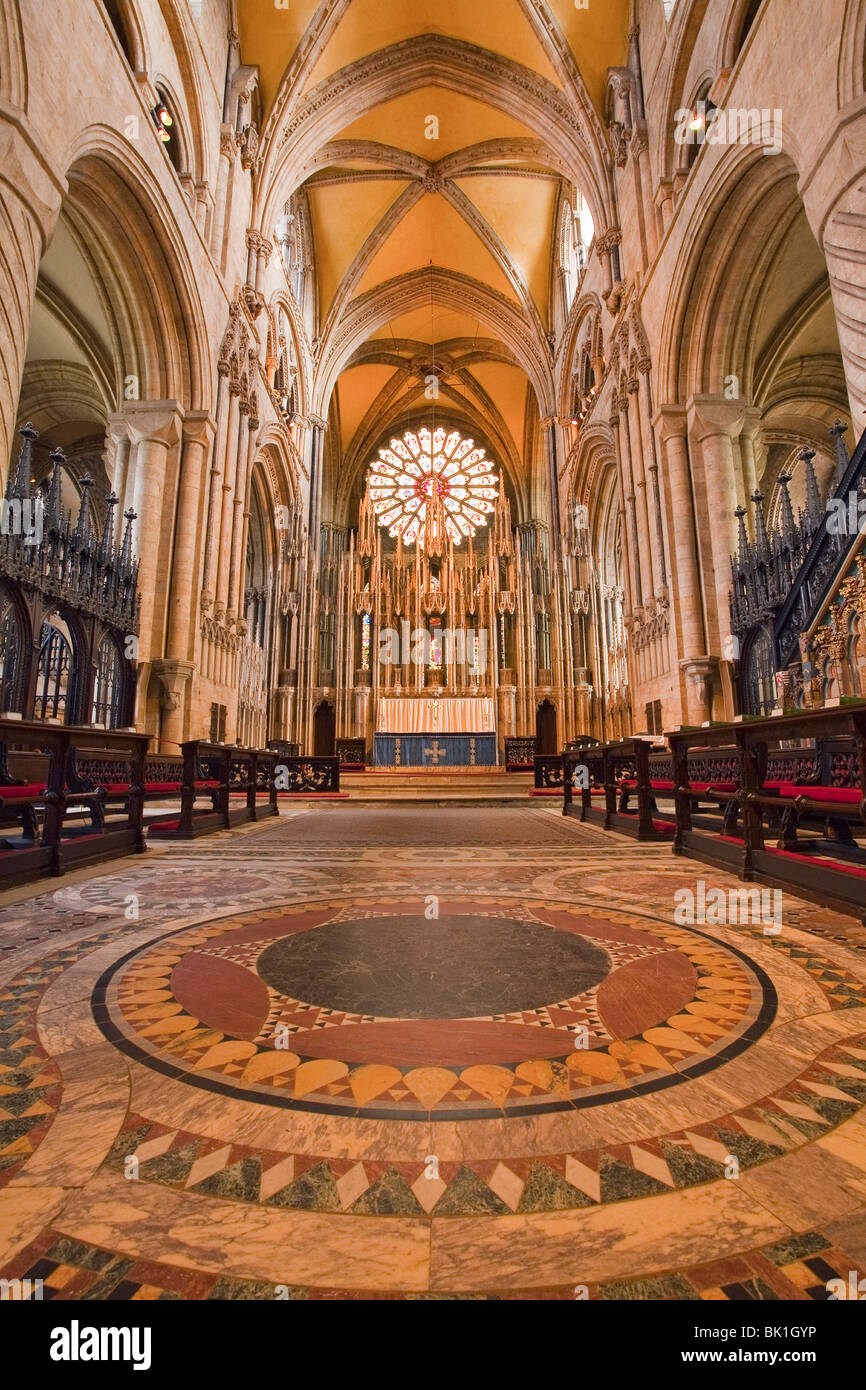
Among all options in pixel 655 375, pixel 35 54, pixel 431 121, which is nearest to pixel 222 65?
pixel 431 121

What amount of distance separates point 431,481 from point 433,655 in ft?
23.6

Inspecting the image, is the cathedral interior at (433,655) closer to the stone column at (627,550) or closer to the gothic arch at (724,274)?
the gothic arch at (724,274)

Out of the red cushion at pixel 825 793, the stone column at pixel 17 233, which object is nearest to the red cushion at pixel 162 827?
the stone column at pixel 17 233

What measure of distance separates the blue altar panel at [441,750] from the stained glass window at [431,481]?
27.6 feet

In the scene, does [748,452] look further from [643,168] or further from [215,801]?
[215,801]

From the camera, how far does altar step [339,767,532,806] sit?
1080cm

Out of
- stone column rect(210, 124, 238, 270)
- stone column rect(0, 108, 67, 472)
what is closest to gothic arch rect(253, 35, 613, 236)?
stone column rect(210, 124, 238, 270)

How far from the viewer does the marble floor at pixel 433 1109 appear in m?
0.74

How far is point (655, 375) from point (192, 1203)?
11.3 m

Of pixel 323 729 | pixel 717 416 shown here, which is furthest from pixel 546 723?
pixel 717 416

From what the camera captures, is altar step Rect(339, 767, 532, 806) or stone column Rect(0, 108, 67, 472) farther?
altar step Rect(339, 767, 532, 806)

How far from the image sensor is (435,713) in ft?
59.3

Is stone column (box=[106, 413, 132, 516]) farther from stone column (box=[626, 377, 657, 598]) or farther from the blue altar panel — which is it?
the blue altar panel

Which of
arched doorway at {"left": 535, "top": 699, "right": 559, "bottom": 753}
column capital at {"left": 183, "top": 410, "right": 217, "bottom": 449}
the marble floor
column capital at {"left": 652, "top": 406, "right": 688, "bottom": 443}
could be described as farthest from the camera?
arched doorway at {"left": 535, "top": 699, "right": 559, "bottom": 753}
